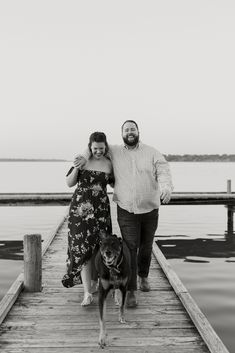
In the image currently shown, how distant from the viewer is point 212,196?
18.0 metres

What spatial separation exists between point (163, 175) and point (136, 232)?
2.46ft

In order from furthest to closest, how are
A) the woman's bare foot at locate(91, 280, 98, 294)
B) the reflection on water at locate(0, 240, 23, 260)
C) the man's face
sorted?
the reflection on water at locate(0, 240, 23, 260)
the woman's bare foot at locate(91, 280, 98, 294)
the man's face

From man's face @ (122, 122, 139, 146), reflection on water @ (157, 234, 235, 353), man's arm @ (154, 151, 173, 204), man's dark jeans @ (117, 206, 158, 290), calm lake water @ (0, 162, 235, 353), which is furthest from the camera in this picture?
calm lake water @ (0, 162, 235, 353)

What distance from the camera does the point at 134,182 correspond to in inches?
206

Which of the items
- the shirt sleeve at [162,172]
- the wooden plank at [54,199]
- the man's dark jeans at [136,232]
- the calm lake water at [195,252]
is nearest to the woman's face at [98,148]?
the shirt sleeve at [162,172]

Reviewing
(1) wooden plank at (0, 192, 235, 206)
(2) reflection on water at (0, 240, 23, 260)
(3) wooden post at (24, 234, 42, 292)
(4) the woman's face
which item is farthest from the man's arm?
(1) wooden plank at (0, 192, 235, 206)

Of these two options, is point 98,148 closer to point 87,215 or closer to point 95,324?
point 87,215

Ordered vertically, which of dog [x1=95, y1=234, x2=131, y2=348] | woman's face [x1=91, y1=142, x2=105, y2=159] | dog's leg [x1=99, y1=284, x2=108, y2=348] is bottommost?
dog's leg [x1=99, y1=284, x2=108, y2=348]

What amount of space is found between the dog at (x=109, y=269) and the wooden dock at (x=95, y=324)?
0.33 metres

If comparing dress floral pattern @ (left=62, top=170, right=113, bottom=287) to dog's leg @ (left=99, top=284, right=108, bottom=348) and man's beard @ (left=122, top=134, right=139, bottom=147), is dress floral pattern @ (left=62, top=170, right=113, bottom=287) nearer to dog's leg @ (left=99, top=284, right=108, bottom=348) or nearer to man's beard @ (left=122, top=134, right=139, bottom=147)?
man's beard @ (left=122, top=134, right=139, bottom=147)

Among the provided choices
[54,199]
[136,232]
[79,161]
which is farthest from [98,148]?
[54,199]

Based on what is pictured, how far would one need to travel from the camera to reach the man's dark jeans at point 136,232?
532 cm

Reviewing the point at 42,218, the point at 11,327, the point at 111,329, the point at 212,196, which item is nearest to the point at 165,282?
the point at 111,329

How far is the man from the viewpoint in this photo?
17.2 feet
